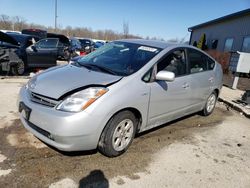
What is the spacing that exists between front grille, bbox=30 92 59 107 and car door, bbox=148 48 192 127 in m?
1.43

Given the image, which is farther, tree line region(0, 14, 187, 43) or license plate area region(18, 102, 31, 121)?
tree line region(0, 14, 187, 43)

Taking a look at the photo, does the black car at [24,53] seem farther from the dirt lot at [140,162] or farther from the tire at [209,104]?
the tire at [209,104]

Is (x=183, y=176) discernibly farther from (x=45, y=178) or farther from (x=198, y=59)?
(x=198, y=59)

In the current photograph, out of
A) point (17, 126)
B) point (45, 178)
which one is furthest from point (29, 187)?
point (17, 126)

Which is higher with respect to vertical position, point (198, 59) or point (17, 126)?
point (198, 59)

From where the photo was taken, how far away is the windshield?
3829 millimetres

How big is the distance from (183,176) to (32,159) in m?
1.99

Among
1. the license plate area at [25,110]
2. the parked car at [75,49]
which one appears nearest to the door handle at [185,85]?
the license plate area at [25,110]

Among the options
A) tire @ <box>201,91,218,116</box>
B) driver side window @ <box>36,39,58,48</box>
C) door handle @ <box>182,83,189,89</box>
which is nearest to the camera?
door handle @ <box>182,83,189,89</box>

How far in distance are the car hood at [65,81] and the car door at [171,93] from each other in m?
0.75

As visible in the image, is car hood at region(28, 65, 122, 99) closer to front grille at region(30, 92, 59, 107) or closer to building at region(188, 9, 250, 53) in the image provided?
front grille at region(30, 92, 59, 107)

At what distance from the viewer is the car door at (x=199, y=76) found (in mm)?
4781

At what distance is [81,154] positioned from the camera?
11.7ft

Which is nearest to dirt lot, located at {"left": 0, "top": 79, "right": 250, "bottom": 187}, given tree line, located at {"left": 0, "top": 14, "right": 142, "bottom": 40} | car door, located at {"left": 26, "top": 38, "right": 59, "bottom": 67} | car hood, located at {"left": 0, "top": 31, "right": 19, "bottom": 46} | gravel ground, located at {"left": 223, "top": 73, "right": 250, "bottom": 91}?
car hood, located at {"left": 0, "top": 31, "right": 19, "bottom": 46}
